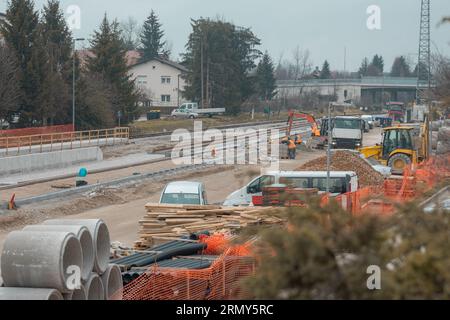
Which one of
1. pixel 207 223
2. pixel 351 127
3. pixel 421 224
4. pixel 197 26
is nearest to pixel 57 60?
pixel 351 127

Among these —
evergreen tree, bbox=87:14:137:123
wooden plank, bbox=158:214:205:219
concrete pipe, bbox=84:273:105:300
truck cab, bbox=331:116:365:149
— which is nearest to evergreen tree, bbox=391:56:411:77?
evergreen tree, bbox=87:14:137:123

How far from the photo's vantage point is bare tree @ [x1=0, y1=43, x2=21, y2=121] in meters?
47.2

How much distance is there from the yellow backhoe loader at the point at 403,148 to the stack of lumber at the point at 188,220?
17768 millimetres

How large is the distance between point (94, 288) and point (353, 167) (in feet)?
72.3

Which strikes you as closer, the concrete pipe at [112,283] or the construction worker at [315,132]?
the concrete pipe at [112,283]

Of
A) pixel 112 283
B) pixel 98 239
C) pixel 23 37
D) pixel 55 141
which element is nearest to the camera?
pixel 98 239

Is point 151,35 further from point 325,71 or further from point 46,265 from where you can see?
point 46,265

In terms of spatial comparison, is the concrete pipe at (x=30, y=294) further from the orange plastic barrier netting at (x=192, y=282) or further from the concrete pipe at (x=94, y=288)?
the orange plastic barrier netting at (x=192, y=282)

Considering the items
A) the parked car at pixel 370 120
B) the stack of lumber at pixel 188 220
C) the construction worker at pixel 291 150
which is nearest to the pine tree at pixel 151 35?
the parked car at pixel 370 120

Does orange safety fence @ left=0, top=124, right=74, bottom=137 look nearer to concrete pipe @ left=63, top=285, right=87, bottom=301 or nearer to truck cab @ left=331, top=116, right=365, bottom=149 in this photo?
truck cab @ left=331, top=116, right=365, bottom=149

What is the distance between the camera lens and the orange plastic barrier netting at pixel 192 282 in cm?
1291

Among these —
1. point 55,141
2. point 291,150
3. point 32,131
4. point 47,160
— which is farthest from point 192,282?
point 55,141

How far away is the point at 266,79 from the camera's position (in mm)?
107938

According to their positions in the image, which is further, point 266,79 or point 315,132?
point 266,79
